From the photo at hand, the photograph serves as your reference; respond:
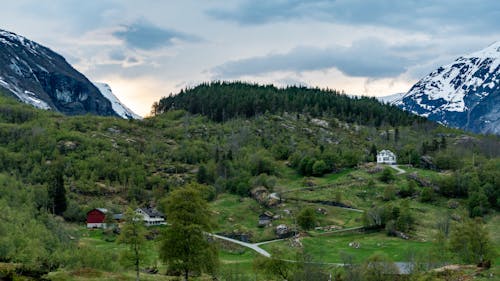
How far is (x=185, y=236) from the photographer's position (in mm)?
69562

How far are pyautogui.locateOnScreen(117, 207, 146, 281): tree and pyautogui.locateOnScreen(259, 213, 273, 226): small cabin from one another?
85455mm

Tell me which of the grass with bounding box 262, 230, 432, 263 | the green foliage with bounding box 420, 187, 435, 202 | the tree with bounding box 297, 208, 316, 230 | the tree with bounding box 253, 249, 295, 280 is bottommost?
the grass with bounding box 262, 230, 432, 263

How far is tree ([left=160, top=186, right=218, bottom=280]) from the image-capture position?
69562 millimetres

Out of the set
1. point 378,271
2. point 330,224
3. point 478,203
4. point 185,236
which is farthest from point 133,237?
point 478,203

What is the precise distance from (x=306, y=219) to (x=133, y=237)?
80600mm

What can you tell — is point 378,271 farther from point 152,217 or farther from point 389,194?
point 152,217

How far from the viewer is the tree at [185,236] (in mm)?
69562

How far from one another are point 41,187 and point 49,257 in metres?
92.2

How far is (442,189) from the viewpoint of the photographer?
17650 centimetres

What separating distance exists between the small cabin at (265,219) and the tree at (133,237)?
85.5 m

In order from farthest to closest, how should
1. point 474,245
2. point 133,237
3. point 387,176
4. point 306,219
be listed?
point 387,176
point 306,219
point 474,245
point 133,237

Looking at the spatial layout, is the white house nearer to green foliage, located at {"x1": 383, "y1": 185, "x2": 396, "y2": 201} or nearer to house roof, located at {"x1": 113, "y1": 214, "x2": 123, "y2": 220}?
house roof, located at {"x1": 113, "y1": 214, "x2": 123, "y2": 220}

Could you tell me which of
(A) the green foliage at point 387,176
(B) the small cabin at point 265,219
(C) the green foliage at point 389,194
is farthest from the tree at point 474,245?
(A) the green foliage at point 387,176

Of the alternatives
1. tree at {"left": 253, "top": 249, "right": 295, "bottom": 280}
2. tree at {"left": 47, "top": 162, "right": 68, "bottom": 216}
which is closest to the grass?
tree at {"left": 253, "top": 249, "right": 295, "bottom": 280}
